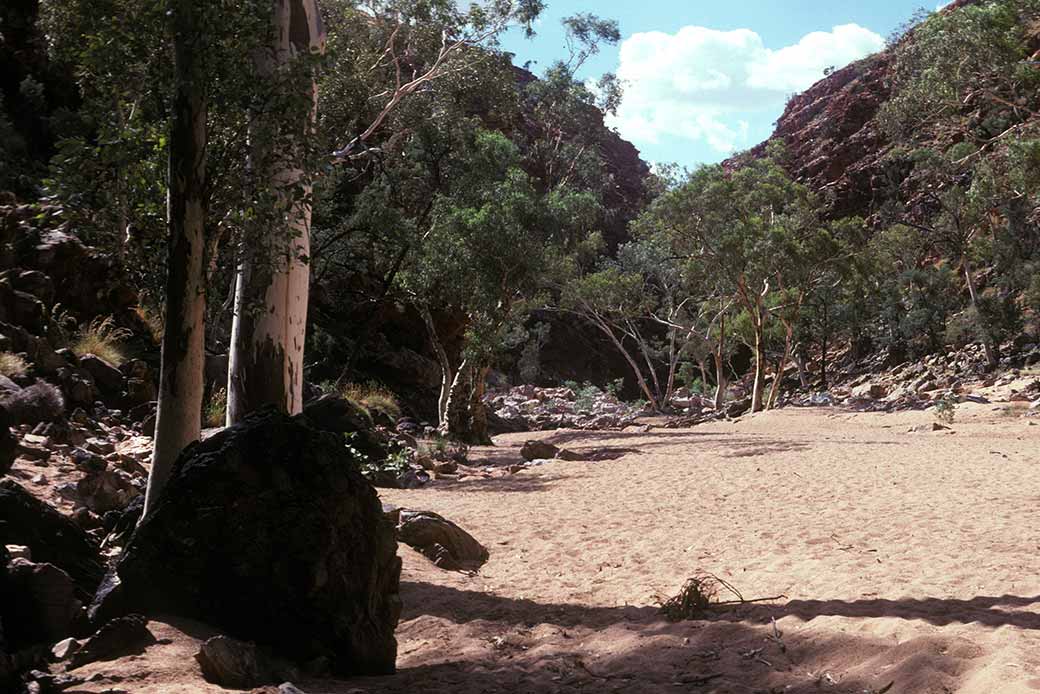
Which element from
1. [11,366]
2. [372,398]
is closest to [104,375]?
[11,366]

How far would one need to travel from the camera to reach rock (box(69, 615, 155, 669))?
10.8 ft

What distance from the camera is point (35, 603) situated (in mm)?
3141

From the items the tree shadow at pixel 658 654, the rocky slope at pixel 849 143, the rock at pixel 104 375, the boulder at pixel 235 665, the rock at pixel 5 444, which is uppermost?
the rocky slope at pixel 849 143

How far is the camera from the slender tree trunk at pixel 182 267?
483cm

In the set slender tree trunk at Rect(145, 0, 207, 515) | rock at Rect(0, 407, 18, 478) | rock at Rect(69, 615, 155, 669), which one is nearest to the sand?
rock at Rect(69, 615, 155, 669)

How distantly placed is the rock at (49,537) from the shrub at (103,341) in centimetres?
573

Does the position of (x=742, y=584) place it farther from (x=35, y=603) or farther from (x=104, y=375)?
(x=104, y=375)

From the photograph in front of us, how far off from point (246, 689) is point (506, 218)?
14.4 meters

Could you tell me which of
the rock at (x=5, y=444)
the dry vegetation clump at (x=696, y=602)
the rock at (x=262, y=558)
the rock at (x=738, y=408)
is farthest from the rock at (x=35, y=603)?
the rock at (x=738, y=408)

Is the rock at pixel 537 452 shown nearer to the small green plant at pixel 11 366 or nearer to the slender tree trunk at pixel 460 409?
the slender tree trunk at pixel 460 409

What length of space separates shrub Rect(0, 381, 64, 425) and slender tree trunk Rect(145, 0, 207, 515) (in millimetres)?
2641

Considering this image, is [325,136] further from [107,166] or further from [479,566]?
[479,566]

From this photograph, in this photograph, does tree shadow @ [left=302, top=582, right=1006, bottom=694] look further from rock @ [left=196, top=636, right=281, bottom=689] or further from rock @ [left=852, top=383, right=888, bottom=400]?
rock @ [left=852, top=383, right=888, bottom=400]

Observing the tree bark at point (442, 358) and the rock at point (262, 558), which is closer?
the rock at point (262, 558)
